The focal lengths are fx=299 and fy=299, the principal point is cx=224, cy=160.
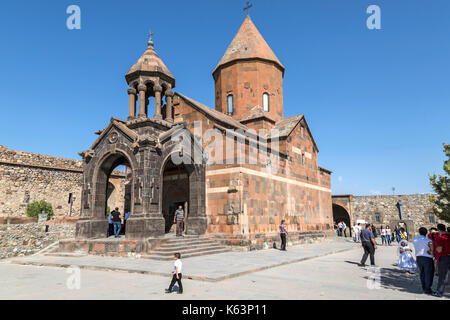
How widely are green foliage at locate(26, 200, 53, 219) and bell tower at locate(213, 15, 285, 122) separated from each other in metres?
13.4

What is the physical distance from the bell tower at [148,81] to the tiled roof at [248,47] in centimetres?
702

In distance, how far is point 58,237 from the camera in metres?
14.9

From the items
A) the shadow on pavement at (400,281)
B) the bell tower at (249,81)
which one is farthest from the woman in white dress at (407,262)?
the bell tower at (249,81)

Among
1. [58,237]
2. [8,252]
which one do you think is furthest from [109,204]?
[8,252]

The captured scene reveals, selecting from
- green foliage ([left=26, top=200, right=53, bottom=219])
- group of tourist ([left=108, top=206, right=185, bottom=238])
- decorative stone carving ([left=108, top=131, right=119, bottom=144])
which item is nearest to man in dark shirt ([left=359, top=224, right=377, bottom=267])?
group of tourist ([left=108, top=206, right=185, bottom=238])

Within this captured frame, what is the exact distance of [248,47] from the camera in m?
21.0

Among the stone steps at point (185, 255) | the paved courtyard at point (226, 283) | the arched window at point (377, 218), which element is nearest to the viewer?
the paved courtyard at point (226, 283)

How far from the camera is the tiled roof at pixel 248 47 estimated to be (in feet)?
67.7

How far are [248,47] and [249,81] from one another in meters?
2.69

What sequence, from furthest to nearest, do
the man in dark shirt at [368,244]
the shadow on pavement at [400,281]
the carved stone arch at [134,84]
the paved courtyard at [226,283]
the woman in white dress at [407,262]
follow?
the carved stone arch at [134,84] → the man in dark shirt at [368,244] → the woman in white dress at [407,262] → the shadow on pavement at [400,281] → the paved courtyard at [226,283]

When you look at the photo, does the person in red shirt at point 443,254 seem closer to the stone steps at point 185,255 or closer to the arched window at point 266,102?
the stone steps at point 185,255

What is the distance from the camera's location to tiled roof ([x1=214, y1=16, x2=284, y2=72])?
2064 cm

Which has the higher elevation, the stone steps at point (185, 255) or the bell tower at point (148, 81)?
the bell tower at point (148, 81)

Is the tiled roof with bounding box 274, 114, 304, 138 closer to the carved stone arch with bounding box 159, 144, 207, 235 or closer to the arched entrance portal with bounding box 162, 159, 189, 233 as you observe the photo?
the carved stone arch with bounding box 159, 144, 207, 235
